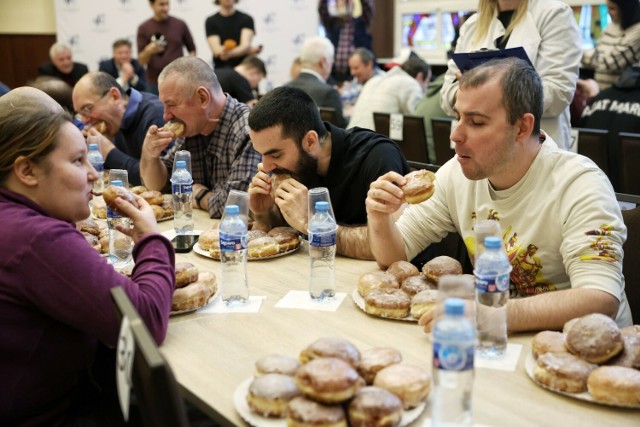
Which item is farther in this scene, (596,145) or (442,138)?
(442,138)

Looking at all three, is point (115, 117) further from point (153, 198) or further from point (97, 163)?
point (153, 198)

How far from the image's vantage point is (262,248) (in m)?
2.46

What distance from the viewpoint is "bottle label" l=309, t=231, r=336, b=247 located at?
2086 millimetres

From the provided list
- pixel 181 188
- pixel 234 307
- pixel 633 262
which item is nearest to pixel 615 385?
pixel 633 262

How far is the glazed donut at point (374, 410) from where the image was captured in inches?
50.7

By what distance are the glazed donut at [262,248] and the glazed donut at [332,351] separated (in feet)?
3.20

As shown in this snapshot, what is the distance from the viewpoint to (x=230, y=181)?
3.22m

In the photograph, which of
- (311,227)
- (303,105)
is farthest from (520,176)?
(303,105)

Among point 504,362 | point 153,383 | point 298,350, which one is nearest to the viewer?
point 153,383

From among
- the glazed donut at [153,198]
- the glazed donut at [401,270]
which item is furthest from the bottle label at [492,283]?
the glazed donut at [153,198]

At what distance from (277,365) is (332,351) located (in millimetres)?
121

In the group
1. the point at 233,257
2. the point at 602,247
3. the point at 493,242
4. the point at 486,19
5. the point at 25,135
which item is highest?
the point at 486,19

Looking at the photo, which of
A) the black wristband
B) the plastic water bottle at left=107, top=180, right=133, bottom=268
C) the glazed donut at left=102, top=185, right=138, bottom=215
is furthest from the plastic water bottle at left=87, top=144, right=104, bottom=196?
the glazed donut at left=102, top=185, right=138, bottom=215

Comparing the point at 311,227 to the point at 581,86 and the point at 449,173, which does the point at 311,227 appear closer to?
the point at 449,173
